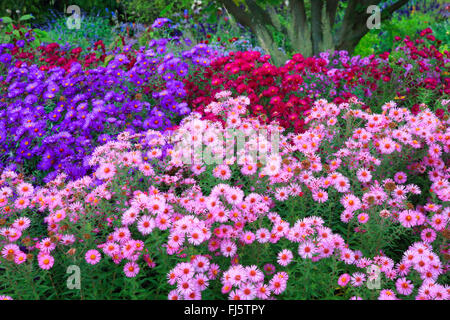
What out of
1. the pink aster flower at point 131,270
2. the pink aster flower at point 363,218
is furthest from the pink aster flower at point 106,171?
the pink aster flower at point 363,218

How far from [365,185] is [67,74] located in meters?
3.00

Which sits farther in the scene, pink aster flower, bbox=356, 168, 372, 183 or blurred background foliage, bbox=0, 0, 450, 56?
blurred background foliage, bbox=0, 0, 450, 56

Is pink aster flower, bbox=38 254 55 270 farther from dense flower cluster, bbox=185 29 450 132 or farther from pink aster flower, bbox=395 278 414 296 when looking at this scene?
dense flower cluster, bbox=185 29 450 132

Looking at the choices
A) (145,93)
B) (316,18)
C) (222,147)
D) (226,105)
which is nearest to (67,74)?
(145,93)

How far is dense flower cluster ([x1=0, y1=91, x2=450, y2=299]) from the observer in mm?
1984

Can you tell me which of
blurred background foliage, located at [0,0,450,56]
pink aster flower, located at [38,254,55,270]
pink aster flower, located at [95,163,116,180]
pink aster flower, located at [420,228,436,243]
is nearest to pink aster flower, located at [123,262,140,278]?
pink aster flower, located at [38,254,55,270]

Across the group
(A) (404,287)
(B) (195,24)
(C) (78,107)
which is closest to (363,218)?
(A) (404,287)

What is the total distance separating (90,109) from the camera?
3.94 m

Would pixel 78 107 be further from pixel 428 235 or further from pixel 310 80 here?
pixel 428 235

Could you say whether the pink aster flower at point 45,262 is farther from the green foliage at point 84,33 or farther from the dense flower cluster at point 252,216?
the green foliage at point 84,33

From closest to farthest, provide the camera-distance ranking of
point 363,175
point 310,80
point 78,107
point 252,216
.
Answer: point 252,216 < point 363,175 < point 78,107 < point 310,80

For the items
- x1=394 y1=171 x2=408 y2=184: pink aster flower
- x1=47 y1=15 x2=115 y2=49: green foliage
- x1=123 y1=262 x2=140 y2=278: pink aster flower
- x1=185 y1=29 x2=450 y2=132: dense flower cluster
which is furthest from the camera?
x1=47 y1=15 x2=115 y2=49: green foliage

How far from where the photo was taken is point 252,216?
2189 millimetres

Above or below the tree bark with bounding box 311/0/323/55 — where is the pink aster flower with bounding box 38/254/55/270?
below
